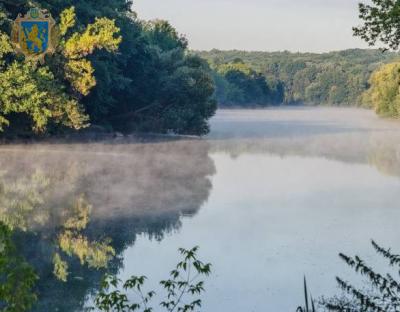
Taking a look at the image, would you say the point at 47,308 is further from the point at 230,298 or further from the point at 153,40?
the point at 153,40

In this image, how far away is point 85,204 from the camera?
928 inches

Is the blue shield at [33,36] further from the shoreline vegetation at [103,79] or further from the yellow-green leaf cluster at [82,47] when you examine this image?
the yellow-green leaf cluster at [82,47]

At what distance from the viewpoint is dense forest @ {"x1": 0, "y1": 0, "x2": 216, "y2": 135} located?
39.6m

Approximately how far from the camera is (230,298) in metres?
13.8

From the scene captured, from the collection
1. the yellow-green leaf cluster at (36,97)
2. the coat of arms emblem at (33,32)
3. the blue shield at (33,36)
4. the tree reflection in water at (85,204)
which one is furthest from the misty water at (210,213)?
the blue shield at (33,36)

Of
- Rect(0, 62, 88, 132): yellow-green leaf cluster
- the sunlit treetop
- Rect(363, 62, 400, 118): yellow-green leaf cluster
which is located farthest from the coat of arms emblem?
Rect(363, 62, 400, 118): yellow-green leaf cluster

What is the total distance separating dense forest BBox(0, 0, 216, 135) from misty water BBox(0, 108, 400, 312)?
2.41m

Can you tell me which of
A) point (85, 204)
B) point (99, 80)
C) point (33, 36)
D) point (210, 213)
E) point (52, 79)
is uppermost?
point (33, 36)

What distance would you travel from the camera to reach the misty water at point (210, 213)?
49.2 ft

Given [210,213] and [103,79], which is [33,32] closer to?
[103,79]

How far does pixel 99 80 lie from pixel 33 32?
5.63 metres

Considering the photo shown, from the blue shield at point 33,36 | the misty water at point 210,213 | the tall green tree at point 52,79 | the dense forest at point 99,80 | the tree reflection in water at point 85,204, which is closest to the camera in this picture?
the misty water at point 210,213

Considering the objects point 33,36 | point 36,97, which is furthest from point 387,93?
point 36,97

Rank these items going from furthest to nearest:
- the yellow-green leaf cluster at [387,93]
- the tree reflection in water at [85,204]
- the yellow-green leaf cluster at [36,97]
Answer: the yellow-green leaf cluster at [387,93], the yellow-green leaf cluster at [36,97], the tree reflection in water at [85,204]
